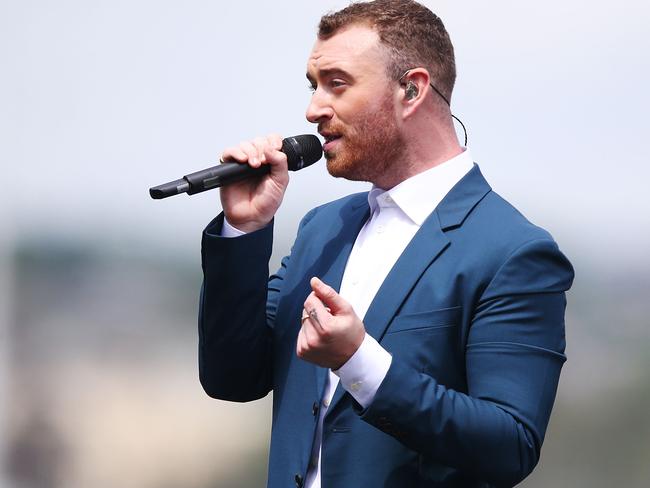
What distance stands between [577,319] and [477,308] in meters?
1.41

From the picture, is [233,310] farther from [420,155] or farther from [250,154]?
[420,155]

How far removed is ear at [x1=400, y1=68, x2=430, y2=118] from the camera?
1877mm

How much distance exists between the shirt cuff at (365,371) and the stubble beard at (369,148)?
48cm

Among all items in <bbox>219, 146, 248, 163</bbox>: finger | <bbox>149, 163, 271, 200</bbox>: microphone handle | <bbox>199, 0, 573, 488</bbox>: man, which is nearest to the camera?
<bbox>199, 0, 573, 488</bbox>: man

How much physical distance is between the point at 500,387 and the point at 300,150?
0.57 meters

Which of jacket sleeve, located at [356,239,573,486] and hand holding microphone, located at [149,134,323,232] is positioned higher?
hand holding microphone, located at [149,134,323,232]

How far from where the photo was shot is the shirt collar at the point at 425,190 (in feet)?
5.97

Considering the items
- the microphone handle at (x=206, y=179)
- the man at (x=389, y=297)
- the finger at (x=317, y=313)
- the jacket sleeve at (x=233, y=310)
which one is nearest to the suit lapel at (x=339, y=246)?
the man at (x=389, y=297)

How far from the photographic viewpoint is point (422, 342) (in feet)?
5.30

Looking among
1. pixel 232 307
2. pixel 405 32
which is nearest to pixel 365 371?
pixel 232 307

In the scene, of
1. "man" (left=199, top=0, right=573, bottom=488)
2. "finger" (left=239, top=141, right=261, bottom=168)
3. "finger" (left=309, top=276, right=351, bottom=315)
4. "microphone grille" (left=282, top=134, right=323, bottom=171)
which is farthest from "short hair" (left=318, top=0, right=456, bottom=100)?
"finger" (left=309, top=276, right=351, bottom=315)

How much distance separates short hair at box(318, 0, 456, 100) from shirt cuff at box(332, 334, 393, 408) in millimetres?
644

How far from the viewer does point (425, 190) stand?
1.84 meters

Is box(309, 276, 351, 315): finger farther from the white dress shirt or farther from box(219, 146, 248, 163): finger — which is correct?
box(219, 146, 248, 163): finger
